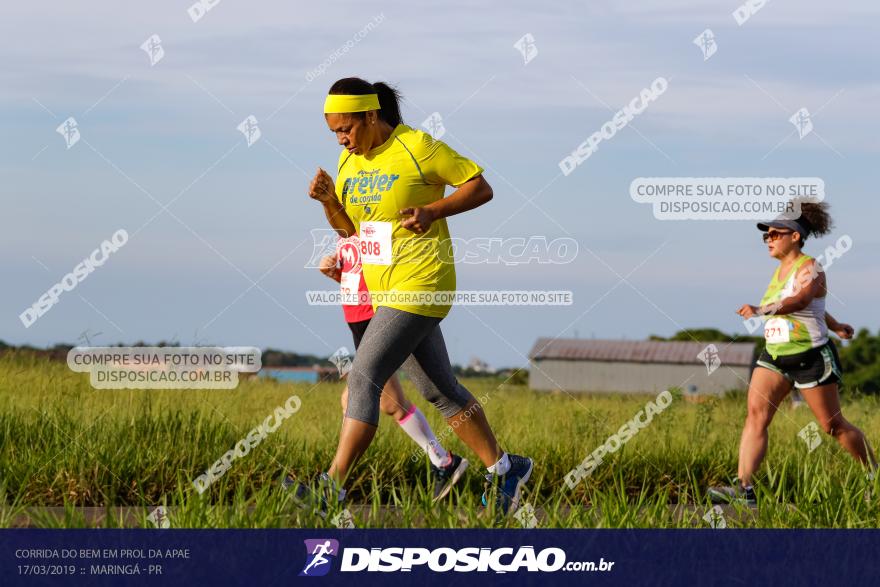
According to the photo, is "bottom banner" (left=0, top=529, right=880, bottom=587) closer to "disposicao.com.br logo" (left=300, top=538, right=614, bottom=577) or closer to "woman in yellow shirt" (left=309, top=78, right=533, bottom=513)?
"disposicao.com.br logo" (left=300, top=538, right=614, bottom=577)

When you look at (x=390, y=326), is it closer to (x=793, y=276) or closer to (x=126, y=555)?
(x=126, y=555)

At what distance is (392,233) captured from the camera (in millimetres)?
5773

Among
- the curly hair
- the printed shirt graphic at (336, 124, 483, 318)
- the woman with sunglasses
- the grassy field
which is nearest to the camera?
the grassy field

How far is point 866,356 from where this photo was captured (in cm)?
3862

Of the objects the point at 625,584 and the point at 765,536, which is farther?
the point at 765,536

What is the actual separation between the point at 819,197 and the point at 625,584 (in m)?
3.53

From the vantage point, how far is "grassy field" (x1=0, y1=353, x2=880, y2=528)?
17.0ft

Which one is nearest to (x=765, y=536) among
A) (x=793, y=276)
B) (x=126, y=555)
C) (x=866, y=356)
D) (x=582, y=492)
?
→ (x=582, y=492)

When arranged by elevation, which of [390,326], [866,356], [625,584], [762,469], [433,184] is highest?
[866,356]

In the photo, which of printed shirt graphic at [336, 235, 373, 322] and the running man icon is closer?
the running man icon

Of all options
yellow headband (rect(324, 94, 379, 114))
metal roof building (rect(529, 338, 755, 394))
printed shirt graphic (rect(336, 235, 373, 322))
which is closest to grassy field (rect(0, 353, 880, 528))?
printed shirt graphic (rect(336, 235, 373, 322))

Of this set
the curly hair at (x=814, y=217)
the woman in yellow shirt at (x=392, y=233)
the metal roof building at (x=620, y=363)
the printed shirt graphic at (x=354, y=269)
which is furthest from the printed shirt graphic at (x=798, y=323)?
the metal roof building at (x=620, y=363)

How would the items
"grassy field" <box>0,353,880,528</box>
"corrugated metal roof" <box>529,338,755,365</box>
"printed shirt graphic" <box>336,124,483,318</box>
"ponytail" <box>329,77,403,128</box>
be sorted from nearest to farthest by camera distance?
"grassy field" <box>0,353,880,528</box> → "printed shirt graphic" <box>336,124,483,318</box> → "ponytail" <box>329,77,403,128</box> → "corrugated metal roof" <box>529,338,755,365</box>

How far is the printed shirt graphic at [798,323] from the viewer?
676 centimetres
